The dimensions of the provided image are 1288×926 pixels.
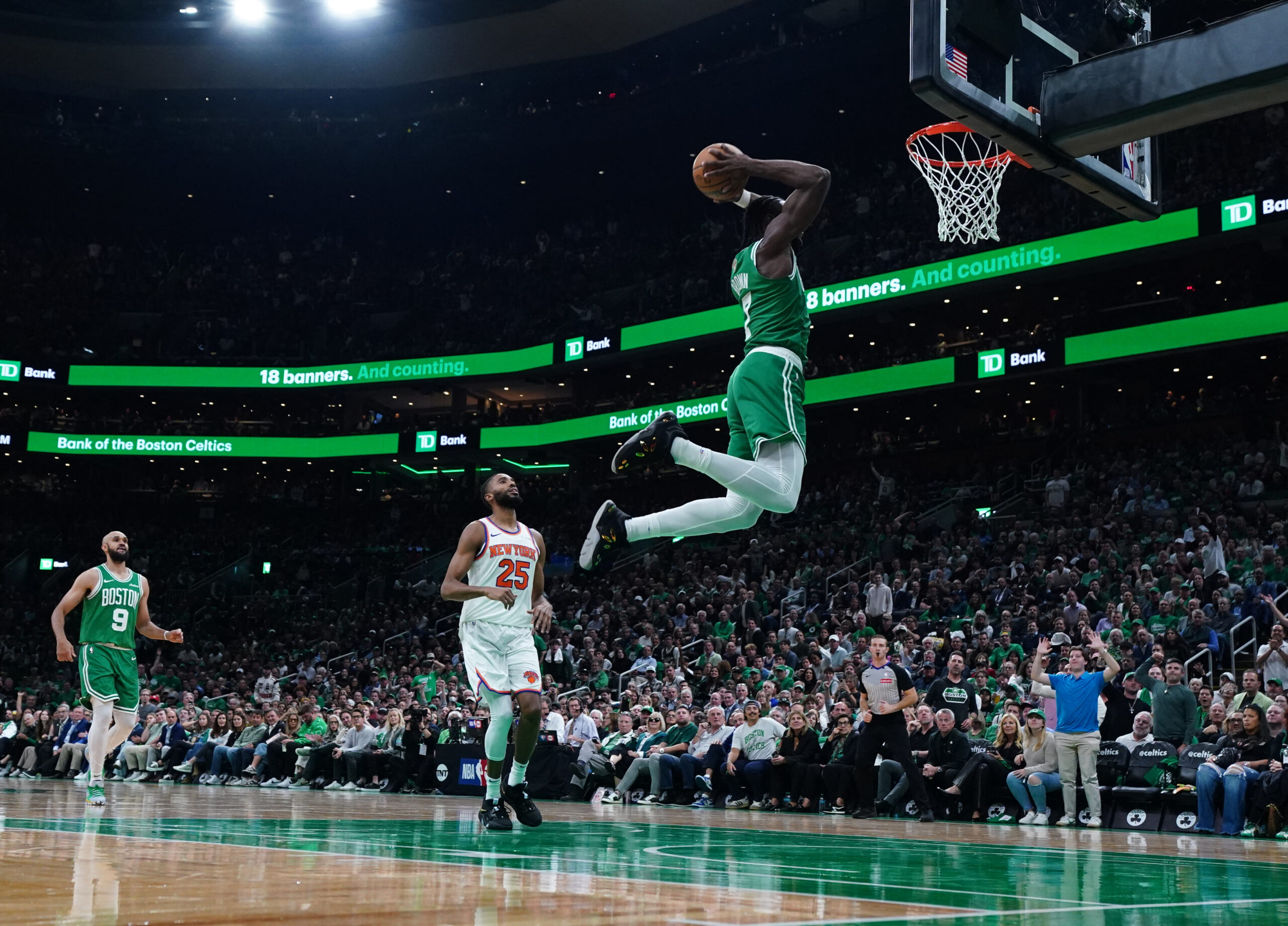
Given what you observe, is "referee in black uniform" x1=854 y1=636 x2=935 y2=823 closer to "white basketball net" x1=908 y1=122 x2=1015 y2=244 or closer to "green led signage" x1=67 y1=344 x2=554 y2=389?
"white basketball net" x1=908 y1=122 x2=1015 y2=244

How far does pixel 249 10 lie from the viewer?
36.5 m

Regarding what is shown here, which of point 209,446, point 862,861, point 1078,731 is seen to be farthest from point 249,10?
point 862,861

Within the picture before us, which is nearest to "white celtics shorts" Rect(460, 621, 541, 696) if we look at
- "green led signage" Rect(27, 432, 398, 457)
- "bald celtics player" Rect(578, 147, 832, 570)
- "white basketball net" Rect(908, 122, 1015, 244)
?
"bald celtics player" Rect(578, 147, 832, 570)

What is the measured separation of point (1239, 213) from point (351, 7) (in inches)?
932

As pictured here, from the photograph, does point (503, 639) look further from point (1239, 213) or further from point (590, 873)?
point (1239, 213)

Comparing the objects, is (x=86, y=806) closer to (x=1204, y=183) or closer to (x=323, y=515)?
(x=1204, y=183)

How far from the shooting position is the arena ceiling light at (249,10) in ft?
119

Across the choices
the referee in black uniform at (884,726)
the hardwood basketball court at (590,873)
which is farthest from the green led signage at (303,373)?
the hardwood basketball court at (590,873)

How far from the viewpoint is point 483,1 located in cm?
3544

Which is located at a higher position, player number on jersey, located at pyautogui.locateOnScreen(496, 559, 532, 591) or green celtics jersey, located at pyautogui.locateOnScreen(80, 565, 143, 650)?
player number on jersey, located at pyautogui.locateOnScreen(496, 559, 532, 591)

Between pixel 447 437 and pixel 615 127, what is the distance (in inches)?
419

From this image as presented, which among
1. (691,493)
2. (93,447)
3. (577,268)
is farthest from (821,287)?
(93,447)

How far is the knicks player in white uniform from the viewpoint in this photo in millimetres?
8914

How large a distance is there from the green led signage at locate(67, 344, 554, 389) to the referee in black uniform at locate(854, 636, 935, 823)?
2592 cm
